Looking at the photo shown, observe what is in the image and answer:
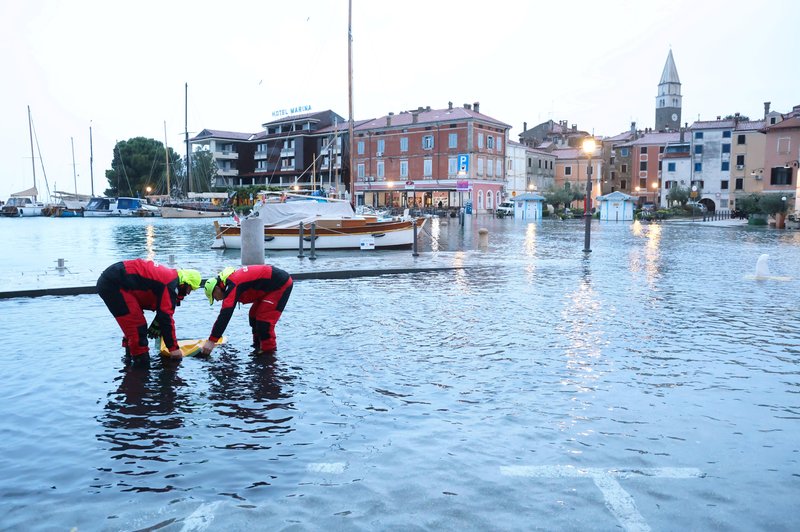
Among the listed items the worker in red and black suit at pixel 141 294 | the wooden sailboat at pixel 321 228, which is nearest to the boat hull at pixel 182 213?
the wooden sailboat at pixel 321 228

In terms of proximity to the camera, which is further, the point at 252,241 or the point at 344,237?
the point at 344,237

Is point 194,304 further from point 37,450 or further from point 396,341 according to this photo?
point 37,450

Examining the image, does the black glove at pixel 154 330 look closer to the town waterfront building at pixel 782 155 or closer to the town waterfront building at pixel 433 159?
the town waterfront building at pixel 782 155

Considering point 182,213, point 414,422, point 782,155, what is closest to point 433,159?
point 182,213

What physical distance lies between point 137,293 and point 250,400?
71.7 inches

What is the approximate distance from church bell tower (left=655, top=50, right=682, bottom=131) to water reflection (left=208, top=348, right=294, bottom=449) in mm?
140184

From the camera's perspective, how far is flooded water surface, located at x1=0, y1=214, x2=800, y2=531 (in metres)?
4.14

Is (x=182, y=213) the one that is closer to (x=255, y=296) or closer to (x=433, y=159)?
(x=433, y=159)

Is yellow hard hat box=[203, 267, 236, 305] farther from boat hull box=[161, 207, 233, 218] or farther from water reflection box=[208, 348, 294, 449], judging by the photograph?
boat hull box=[161, 207, 233, 218]

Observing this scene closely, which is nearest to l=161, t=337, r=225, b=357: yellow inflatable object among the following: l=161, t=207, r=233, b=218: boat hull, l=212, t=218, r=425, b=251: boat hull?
l=212, t=218, r=425, b=251: boat hull

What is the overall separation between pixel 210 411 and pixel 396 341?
3413 mm

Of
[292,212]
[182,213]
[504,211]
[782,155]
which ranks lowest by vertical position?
[182,213]

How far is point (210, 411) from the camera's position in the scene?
5980 mm

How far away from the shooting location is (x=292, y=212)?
26.6 m
